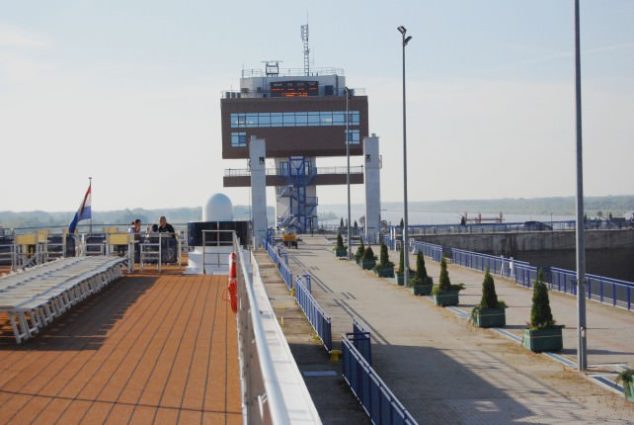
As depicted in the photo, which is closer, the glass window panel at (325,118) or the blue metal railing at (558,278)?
the blue metal railing at (558,278)

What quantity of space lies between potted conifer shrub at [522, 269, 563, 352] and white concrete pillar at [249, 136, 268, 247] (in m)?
41.6

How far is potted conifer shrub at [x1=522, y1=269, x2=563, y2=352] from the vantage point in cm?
1822

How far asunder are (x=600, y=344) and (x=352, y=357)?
7.66 meters

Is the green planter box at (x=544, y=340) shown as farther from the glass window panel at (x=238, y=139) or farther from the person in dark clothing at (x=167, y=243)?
the glass window panel at (x=238, y=139)

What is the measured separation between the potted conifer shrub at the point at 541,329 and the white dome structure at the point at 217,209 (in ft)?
54.5

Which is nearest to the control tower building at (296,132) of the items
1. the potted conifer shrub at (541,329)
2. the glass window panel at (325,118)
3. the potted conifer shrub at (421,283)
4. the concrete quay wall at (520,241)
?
the glass window panel at (325,118)

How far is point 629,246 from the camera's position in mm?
59750

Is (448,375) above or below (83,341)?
below

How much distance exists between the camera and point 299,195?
66375mm

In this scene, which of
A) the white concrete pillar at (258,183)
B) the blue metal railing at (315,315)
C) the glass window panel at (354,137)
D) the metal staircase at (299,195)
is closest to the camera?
the blue metal railing at (315,315)

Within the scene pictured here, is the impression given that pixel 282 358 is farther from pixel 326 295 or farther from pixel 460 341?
pixel 326 295

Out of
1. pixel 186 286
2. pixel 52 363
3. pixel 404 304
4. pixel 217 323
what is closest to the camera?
pixel 52 363

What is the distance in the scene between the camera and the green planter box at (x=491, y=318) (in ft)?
70.9

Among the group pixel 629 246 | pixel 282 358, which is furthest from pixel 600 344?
pixel 629 246
